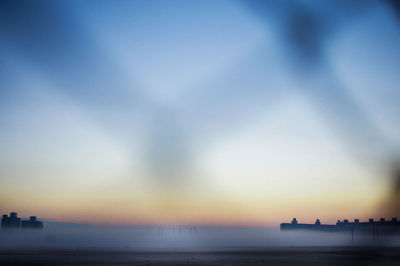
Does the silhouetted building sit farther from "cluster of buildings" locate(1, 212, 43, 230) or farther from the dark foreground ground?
the dark foreground ground

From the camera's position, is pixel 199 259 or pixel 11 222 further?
pixel 11 222

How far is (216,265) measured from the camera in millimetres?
25641

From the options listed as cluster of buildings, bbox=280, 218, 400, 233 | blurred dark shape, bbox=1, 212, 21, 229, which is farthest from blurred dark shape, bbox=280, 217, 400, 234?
blurred dark shape, bbox=1, 212, 21, 229

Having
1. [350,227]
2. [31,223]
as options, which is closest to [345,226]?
[350,227]

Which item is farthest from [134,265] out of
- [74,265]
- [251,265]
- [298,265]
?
[298,265]

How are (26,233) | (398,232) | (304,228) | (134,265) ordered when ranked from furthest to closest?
(304,228) → (26,233) → (398,232) → (134,265)

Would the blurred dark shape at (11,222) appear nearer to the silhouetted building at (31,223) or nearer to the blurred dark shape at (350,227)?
the silhouetted building at (31,223)

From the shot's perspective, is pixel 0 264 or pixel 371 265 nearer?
pixel 371 265

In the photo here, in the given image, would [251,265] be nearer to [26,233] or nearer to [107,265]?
[107,265]

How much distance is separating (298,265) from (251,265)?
9.25ft

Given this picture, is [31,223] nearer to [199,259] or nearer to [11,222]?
[11,222]

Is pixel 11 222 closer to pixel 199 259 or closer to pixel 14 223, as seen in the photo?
pixel 14 223

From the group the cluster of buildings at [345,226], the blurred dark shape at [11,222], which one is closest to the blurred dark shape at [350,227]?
the cluster of buildings at [345,226]

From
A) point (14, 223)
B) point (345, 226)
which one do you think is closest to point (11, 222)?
point (14, 223)
